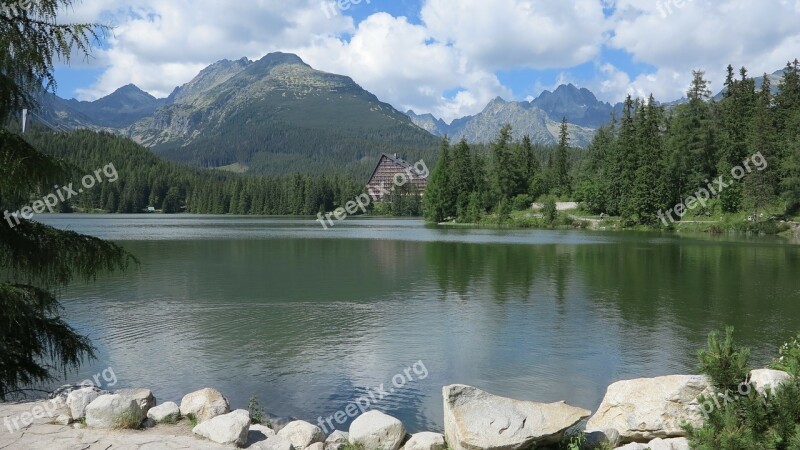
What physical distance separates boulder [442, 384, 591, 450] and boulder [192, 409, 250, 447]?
319 cm

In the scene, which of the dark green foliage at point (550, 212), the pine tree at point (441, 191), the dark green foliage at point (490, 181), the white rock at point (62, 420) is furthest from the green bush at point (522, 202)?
the white rock at point (62, 420)

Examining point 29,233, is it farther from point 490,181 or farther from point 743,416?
point 490,181

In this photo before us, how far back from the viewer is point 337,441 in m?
9.71

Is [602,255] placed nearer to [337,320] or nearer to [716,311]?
[716,311]

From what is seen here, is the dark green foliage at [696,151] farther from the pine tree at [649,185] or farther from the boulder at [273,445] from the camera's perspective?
the boulder at [273,445]

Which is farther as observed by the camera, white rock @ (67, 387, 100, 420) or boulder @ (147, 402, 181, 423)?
boulder @ (147, 402, 181, 423)

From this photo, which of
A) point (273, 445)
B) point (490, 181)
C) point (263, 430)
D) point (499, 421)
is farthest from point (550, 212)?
point (273, 445)

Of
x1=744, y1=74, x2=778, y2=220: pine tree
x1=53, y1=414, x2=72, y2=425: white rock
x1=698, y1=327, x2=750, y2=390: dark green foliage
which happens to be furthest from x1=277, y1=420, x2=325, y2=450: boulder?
x1=744, y1=74, x2=778, y2=220: pine tree

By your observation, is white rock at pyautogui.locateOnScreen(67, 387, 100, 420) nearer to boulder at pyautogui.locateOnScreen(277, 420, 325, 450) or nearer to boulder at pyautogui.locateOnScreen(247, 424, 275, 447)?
boulder at pyautogui.locateOnScreen(247, 424, 275, 447)

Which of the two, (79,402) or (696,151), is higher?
(696,151)

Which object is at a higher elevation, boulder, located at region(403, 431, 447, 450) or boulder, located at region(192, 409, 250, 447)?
boulder, located at region(192, 409, 250, 447)

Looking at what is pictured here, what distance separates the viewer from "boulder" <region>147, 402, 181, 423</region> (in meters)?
9.87

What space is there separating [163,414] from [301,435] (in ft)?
7.81

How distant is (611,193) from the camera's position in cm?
9825
